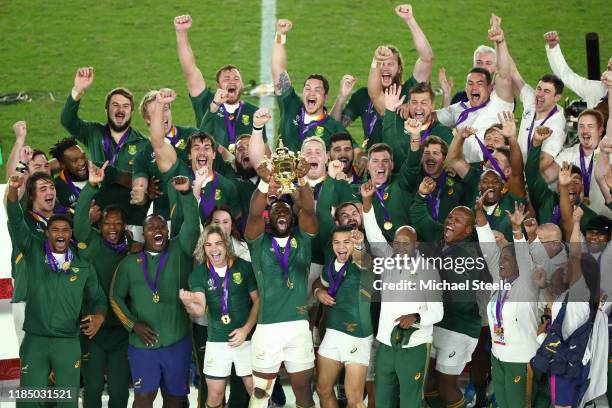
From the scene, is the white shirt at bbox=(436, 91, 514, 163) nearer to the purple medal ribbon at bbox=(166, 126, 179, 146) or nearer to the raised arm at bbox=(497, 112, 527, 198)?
the raised arm at bbox=(497, 112, 527, 198)

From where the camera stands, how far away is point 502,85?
38.3 feet

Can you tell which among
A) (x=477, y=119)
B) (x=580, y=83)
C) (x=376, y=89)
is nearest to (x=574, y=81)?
(x=580, y=83)

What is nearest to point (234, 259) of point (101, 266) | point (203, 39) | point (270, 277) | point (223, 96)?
point (270, 277)

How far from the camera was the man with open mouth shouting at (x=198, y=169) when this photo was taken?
10.6 m

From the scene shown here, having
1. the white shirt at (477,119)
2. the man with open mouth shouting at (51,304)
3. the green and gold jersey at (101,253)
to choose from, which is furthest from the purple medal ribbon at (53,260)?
the white shirt at (477,119)

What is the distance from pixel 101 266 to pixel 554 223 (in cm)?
341

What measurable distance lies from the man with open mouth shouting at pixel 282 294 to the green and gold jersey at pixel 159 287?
0.51 m

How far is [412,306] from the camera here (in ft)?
32.6

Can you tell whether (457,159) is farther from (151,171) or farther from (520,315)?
(151,171)

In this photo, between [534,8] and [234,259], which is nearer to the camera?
[234,259]

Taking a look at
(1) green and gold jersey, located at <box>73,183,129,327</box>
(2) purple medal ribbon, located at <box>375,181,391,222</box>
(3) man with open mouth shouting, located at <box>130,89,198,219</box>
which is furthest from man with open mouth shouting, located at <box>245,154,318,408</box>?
(3) man with open mouth shouting, located at <box>130,89,198,219</box>

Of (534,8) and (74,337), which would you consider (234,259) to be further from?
(534,8)

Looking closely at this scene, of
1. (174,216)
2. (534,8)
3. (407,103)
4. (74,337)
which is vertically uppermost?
(534,8)

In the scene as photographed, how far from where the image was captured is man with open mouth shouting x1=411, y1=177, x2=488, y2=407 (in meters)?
10.2
